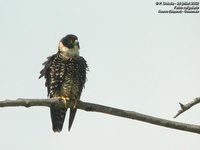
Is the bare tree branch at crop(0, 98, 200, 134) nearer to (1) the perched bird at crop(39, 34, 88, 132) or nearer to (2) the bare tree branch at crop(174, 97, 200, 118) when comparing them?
(2) the bare tree branch at crop(174, 97, 200, 118)

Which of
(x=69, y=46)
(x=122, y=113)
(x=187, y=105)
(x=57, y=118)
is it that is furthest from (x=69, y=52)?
(x=187, y=105)

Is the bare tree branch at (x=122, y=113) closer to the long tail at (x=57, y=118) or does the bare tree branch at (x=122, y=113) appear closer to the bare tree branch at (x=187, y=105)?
the bare tree branch at (x=187, y=105)

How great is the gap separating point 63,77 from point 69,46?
2.09 ft

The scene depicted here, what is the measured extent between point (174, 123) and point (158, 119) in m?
0.15

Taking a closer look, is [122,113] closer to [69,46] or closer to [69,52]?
[69,52]

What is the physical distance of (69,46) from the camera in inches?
364

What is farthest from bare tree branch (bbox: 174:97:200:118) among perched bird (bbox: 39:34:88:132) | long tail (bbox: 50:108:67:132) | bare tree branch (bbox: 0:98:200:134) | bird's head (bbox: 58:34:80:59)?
bird's head (bbox: 58:34:80:59)

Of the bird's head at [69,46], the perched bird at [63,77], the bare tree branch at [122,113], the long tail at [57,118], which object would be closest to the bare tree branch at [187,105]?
the bare tree branch at [122,113]

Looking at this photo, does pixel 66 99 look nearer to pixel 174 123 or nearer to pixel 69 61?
pixel 69 61

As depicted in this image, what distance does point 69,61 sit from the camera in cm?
895

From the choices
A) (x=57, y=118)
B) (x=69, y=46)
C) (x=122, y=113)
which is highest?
(x=69, y=46)

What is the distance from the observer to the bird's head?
29.9ft

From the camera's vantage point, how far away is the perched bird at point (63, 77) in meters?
8.80

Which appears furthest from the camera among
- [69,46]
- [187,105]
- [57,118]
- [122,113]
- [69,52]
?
[69,46]
